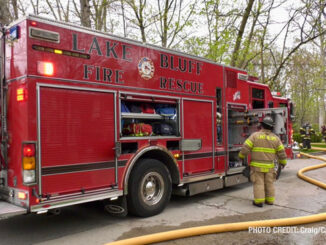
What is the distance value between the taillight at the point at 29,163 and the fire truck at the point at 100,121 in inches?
0.4

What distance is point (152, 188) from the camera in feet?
17.0

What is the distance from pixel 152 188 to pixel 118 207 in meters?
0.66

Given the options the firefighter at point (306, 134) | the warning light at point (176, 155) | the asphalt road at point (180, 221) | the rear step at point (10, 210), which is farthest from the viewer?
the firefighter at point (306, 134)

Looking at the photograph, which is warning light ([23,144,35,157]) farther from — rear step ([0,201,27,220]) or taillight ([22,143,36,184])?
rear step ([0,201,27,220])

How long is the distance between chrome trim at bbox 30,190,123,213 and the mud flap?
212mm

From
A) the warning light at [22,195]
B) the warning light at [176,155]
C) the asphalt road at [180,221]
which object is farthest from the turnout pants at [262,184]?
the warning light at [22,195]

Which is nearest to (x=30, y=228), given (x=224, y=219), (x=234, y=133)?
(x=224, y=219)

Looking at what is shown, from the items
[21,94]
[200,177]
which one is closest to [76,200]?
[21,94]

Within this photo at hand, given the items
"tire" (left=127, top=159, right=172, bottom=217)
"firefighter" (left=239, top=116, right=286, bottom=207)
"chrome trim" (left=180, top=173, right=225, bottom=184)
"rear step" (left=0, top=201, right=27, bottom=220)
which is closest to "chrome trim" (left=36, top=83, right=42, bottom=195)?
"rear step" (left=0, top=201, right=27, bottom=220)

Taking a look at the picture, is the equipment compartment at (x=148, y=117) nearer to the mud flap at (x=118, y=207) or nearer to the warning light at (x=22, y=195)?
the mud flap at (x=118, y=207)

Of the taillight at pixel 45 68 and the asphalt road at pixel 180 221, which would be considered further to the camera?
the asphalt road at pixel 180 221

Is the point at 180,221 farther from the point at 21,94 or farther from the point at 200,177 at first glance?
the point at 21,94

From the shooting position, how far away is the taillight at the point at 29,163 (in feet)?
12.2

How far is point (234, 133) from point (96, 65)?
13.8ft
